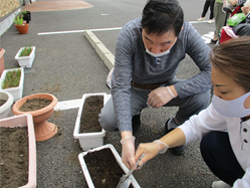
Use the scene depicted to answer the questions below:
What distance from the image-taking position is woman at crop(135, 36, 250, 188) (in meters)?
0.79

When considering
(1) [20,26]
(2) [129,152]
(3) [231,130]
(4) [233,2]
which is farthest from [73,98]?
(1) [20,26]

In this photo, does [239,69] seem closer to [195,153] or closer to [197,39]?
[197,39]

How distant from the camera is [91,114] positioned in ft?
6.02

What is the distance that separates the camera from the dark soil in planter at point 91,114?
5.52 feet

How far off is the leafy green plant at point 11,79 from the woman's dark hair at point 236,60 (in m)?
2.32

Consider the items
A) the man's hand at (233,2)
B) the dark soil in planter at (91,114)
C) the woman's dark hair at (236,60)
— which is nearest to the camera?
the woman's dark hair at (236,60)

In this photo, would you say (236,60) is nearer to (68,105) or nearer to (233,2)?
(68,105)

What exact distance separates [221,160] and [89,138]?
0.98 m

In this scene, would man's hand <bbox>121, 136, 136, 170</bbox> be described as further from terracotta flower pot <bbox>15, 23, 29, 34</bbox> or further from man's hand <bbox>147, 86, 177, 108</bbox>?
terracotta flower pot <bbox>15, 23, 29, 34</bbox>

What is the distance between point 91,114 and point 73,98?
70 cm

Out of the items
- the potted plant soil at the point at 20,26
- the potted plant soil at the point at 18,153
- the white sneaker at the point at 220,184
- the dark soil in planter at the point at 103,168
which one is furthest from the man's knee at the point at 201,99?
the potted plant soil at the point at 20,26

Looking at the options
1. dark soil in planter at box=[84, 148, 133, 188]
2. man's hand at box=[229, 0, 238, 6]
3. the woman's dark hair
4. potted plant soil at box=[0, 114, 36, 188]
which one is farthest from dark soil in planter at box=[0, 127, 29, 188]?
man's hand at box=[229, 0, 238, 6]

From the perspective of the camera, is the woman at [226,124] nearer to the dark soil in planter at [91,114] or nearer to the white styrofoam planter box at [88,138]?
the white styrofoam planter box at [88,138]

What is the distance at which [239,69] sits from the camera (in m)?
0.77
